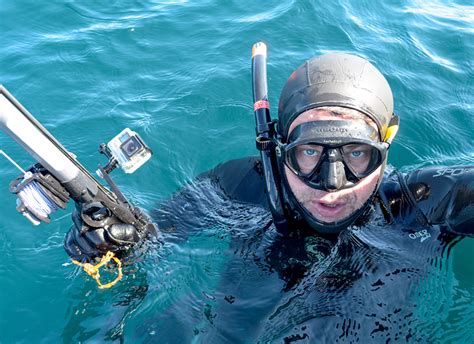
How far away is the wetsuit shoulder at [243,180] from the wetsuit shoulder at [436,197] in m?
0.96

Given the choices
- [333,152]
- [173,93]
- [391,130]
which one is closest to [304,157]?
[333,152]

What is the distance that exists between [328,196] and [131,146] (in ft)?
4.01

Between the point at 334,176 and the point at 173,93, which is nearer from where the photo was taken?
the point at 334,176

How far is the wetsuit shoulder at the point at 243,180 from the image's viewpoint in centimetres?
365

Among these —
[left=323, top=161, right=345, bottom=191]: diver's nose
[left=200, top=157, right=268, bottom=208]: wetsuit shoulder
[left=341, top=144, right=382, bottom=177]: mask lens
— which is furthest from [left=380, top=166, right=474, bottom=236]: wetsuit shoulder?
[left=200, top=157, right=268, bottom=208]: wetsuit shoulder

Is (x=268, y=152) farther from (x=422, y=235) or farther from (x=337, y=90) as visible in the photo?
(x=422, y=235)

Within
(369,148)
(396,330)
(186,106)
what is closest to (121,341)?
(396,330)

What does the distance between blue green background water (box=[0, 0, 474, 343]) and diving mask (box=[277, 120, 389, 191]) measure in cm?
116

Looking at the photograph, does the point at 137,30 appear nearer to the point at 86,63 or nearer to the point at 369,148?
the point at 86,63

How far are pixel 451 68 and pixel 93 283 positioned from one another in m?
5.69

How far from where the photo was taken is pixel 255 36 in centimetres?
697

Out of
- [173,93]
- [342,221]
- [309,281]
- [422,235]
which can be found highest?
[173,93]

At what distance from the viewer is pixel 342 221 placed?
281 centimetres

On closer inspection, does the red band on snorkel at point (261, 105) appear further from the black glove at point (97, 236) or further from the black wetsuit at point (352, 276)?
the black glove at point (97, 236)
